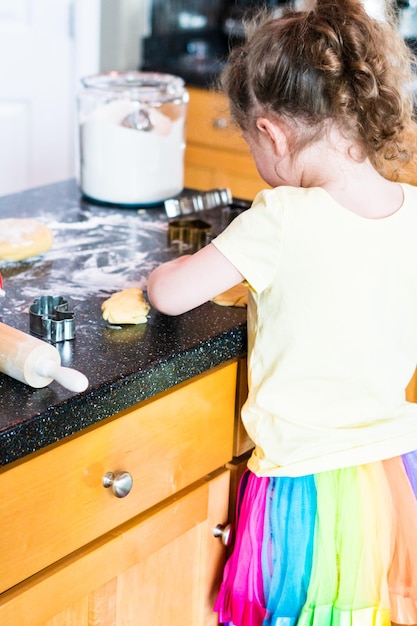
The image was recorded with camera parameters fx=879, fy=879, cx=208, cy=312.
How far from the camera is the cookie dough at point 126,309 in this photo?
1060mm

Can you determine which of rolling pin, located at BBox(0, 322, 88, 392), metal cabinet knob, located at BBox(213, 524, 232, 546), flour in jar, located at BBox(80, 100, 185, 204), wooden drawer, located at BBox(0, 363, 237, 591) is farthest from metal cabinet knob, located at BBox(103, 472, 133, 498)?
flour in jar, located at BBox(80, 100, 185, 204)

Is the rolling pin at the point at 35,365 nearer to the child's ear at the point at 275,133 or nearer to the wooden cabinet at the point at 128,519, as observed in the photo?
the wooden cabinet at the point at 128,519

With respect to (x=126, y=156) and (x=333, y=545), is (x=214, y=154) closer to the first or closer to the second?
(x=126, y=156)

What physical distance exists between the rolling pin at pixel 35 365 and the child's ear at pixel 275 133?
36cm

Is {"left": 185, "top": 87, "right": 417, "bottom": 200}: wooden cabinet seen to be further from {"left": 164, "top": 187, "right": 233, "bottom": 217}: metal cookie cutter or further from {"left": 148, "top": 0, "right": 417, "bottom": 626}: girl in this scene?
{"left": 148, "top": 0, "right": 417, "bottom": 626}: girl

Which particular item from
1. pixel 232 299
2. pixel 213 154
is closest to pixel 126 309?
pixel 232 299

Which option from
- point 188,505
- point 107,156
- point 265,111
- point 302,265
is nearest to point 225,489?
point 188,505

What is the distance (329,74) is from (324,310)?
26cm

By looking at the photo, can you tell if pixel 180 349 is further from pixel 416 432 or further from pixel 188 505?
pixel 416 432

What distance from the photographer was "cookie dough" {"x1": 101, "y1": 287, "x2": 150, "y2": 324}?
1.06m

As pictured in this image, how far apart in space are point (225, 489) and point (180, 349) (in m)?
0.27

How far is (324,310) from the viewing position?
1.01 metres

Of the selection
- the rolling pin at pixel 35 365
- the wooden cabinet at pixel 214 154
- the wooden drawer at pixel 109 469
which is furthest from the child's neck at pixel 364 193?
the wooden cabinet at pixel 214 154

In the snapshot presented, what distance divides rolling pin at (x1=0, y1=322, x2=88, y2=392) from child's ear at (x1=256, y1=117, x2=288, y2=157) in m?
0.36
